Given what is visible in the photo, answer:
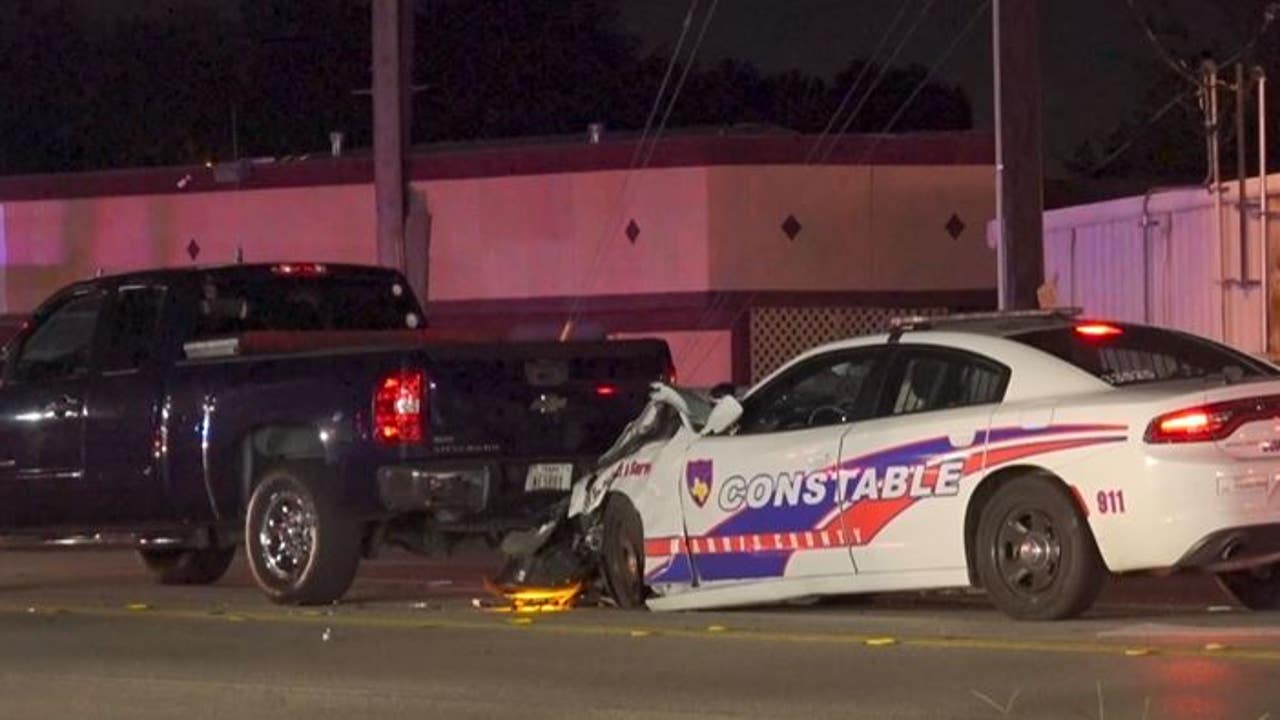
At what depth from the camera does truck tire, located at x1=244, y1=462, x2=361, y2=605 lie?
14.2 m

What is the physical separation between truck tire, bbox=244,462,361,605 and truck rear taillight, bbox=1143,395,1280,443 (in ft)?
15.7

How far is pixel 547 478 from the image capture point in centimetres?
1412

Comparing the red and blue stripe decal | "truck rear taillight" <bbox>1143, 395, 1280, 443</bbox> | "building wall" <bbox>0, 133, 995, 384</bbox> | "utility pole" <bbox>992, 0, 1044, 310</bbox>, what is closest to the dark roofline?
"building wall" <bbox>0, 133, 995, 384</bbox>

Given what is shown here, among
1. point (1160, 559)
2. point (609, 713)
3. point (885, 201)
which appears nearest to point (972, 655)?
point (1160, 559)

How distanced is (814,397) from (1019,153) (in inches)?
265

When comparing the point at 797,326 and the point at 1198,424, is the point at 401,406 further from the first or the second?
the point at 797,326

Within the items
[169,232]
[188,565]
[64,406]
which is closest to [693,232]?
[169,232]

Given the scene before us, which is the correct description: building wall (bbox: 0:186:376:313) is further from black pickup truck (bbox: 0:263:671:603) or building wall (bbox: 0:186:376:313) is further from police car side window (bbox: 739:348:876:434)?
police car side window (bbox: 739:348:876:434)

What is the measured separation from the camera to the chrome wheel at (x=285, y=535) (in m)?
14.3

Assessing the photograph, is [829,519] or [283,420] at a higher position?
[283,420]

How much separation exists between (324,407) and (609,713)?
15.1ft

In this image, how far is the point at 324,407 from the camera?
558 inches

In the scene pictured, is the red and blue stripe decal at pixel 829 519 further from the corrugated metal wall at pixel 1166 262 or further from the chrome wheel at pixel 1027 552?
the corrugated metal wall at pixel 1166 262

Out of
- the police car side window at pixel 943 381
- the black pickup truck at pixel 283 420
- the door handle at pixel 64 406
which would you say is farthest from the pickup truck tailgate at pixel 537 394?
the door handle at pixel 64 406
